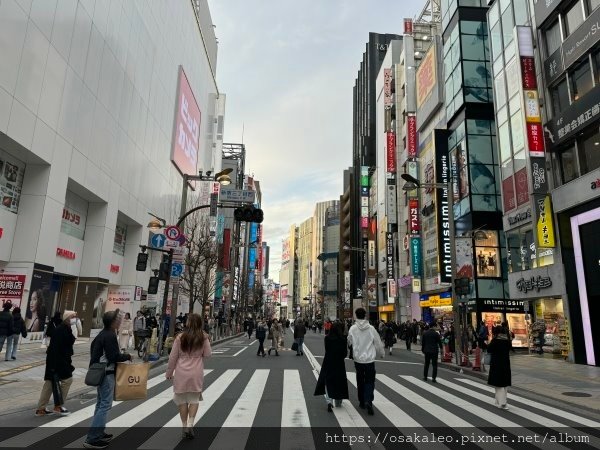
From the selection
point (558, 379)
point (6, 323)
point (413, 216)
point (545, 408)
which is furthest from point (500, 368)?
point (413, 216)

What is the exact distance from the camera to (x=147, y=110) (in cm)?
3509

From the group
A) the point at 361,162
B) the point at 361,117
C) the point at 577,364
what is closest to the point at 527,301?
the point at 577,364

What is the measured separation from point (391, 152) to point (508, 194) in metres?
28.4

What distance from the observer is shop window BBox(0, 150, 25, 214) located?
18.6 m

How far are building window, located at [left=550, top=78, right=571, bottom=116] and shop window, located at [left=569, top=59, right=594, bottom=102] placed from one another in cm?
47

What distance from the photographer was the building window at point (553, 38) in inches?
849

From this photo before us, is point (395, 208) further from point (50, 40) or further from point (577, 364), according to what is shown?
point (50, 40)

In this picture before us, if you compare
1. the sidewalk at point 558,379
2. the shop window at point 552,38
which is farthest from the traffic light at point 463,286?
the shop window at point 552,38

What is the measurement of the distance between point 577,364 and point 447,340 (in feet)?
18.4

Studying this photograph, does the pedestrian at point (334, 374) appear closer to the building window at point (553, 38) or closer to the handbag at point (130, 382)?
the handbag at point (130, 382)

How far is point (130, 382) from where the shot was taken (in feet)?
20.0

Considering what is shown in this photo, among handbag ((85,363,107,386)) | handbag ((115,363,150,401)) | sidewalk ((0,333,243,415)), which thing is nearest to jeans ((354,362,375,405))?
handbag ((115,363,150,401))

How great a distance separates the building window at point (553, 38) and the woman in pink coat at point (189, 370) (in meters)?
→ 23.4

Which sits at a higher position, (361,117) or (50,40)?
(361,117)
